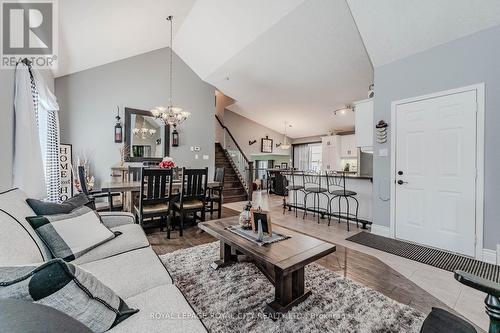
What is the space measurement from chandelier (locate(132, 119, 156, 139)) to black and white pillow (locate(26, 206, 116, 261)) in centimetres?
416

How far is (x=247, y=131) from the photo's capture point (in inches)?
378

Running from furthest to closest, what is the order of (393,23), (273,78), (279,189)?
(279,189), (273,78), (393,23)

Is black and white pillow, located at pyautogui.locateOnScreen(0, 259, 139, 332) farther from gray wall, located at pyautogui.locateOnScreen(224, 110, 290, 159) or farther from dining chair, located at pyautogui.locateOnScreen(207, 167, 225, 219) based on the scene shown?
→ gray wall, located at pyautogui.locateOnScreen(224, 110, 290, 159)

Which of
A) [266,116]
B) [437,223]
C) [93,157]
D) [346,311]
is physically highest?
[266,116]

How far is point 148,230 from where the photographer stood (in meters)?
3.69

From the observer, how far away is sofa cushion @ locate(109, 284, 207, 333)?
90 centimetres

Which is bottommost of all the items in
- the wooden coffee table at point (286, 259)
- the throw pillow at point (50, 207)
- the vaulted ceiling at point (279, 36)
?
the wooden coffee table at point (286, 259)

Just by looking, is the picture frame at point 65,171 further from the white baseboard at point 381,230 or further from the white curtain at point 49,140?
the white baseboard at point 381,230

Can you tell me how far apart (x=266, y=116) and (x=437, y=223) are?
6568 mm

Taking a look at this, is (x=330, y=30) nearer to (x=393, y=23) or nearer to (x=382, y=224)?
(x=393, y=23)

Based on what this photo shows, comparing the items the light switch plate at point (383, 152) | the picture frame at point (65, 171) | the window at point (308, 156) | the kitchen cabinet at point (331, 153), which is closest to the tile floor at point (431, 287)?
the light switch plate at point (383, 152)

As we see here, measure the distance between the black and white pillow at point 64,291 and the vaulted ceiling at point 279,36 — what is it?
Answer: 3903mm

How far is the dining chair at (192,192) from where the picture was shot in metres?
3.56

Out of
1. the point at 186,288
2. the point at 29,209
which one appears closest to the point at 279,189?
the point at 186,288
